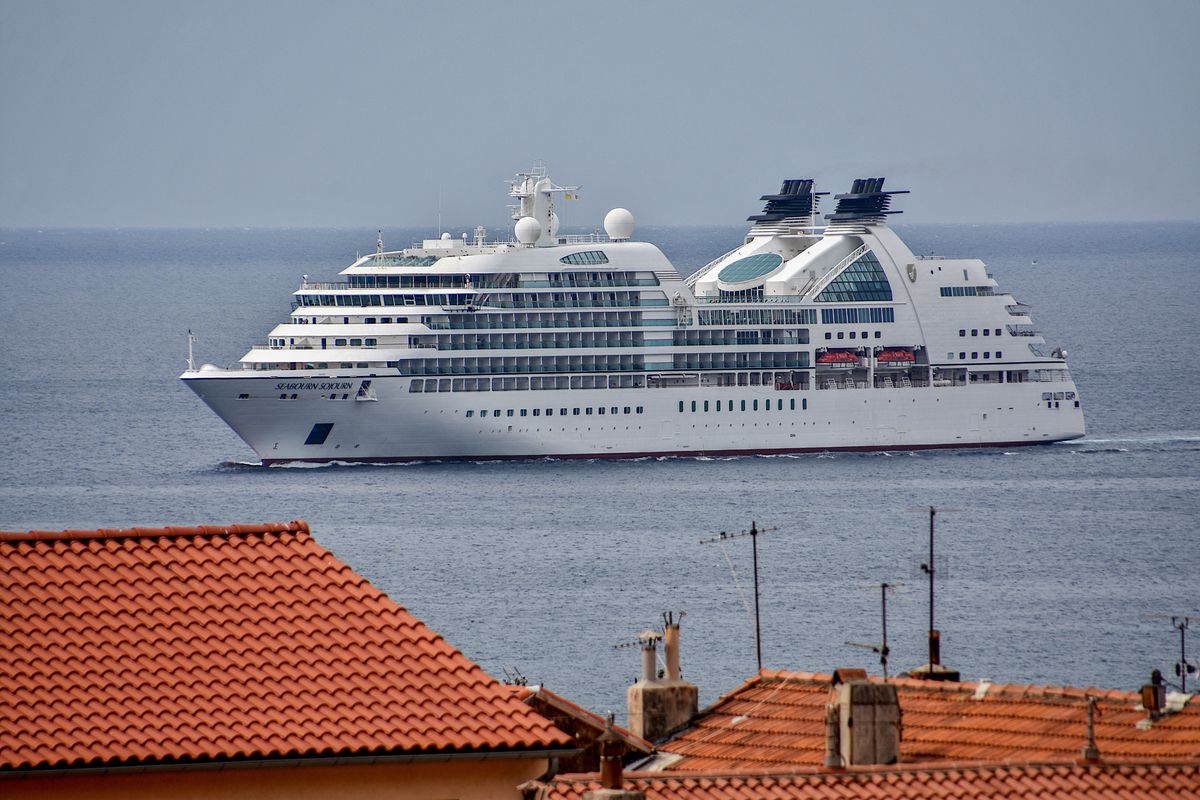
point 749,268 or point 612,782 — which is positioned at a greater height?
point 749,268

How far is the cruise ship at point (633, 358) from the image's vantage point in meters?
85.7

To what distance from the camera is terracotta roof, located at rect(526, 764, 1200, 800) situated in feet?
48.0

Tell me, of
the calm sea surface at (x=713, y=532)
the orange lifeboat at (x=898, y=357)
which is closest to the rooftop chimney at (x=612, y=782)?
the calm sea surface at (x=713, y=532)

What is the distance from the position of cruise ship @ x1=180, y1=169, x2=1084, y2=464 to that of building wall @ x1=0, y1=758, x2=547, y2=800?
71.4m

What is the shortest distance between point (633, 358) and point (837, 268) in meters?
8.28

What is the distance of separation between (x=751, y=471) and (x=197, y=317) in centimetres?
10838

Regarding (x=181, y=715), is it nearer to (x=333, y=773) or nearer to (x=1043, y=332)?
(x=333, y=773)

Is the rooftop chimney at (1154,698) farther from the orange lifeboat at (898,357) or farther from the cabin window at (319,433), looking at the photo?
the orange lifeboat at (898,357)

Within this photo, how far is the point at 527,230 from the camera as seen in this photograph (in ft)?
303

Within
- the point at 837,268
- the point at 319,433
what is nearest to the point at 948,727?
the point at 319,433

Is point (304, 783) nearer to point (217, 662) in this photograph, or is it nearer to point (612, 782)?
point (217, 662)

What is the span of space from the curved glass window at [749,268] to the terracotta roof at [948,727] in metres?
74.8

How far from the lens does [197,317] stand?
614 ft

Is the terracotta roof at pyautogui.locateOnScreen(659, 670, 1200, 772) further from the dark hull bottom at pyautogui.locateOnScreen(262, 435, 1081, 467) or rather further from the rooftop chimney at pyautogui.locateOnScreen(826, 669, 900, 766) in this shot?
the dark hull bottom at pyautogui.locateOnScreen(262, 435, 1081, 467)
